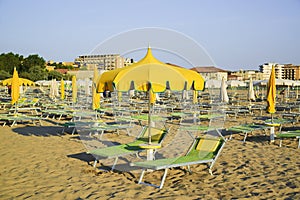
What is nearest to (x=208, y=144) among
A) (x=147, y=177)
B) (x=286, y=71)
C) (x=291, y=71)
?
(x=147, y=177)

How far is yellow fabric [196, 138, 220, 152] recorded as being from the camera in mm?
5289

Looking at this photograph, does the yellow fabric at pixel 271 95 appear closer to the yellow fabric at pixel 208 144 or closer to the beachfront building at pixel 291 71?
the yellow fabric at pixel 208 144

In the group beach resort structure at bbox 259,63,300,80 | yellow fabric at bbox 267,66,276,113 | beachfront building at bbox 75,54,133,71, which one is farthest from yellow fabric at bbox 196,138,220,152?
beach resort structure at bbox 259,63,300,80

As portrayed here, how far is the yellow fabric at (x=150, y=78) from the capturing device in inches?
195

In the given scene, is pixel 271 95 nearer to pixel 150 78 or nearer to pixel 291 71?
pixel 150 78

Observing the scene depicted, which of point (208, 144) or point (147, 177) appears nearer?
point (147, 177)

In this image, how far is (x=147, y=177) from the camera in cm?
491

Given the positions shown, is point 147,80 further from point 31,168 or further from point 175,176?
point 31,168

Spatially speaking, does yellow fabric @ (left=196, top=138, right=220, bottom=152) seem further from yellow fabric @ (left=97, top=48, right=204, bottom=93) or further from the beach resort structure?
the beach resort structure

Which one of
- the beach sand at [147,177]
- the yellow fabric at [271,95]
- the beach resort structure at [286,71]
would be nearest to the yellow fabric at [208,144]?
the beach sand at [147,177]

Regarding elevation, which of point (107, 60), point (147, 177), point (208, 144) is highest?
point (107, 60)

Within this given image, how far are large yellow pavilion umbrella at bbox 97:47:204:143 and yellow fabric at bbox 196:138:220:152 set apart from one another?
92 cm

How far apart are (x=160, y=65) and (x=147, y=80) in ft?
1.22

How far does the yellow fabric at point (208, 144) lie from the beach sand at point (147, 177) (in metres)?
0.31
